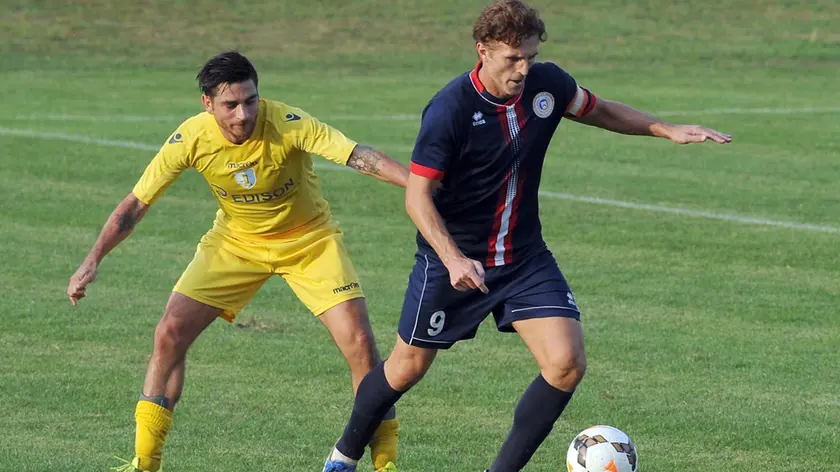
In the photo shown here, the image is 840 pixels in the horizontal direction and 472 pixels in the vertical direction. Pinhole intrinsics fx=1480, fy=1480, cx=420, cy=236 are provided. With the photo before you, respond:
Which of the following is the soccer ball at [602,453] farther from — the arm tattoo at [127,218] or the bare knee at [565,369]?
the arm tattoo at [127,218]

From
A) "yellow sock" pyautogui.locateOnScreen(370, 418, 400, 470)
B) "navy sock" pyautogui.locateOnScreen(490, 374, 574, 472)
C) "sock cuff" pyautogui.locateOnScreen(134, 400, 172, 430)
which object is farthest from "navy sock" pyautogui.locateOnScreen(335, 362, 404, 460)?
"sock cuff" pyautogui.locateOnScreen(134, 400, 172, 430)

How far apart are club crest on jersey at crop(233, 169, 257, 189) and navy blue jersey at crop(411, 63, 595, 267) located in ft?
3.36

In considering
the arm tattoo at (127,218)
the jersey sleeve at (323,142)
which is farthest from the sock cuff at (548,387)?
the arm tattoo at (127,218)

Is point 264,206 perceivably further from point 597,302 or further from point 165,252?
point 165,252

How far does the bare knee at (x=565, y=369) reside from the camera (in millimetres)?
6633

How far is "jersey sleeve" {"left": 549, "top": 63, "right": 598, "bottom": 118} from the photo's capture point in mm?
6930

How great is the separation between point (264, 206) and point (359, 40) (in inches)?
1035

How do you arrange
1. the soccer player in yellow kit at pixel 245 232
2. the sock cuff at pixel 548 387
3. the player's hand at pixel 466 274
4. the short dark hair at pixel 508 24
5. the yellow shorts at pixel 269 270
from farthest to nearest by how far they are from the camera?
the yellow shorts at pixel 269 270 → the soccer player in yellow kit at pixel 245 232 → the sock cuff at pixel 548 387 → the short dark hair at pixel 508 24 → the player's hand at pixel 466 274

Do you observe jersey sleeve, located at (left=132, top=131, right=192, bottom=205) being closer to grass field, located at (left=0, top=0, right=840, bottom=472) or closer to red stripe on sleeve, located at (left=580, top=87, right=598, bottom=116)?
grass field, located at (left=0, top=0, right=840, bottom=472)

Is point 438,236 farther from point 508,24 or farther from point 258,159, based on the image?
point 258,159

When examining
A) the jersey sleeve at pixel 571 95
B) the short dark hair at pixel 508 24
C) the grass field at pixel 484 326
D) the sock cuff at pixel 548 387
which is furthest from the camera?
the grass field at pixel 484 326

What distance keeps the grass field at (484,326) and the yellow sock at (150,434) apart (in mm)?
190

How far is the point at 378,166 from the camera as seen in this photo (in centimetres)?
706

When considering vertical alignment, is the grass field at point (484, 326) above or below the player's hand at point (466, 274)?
below
